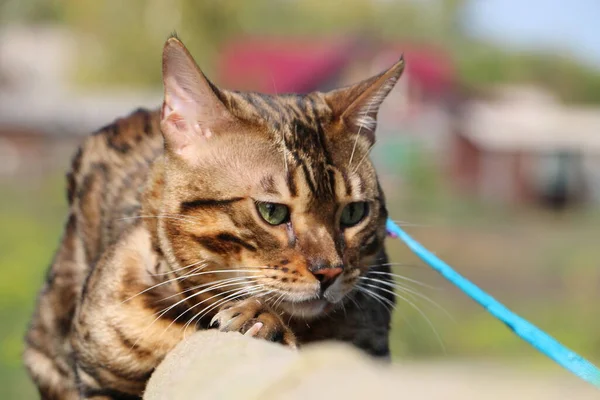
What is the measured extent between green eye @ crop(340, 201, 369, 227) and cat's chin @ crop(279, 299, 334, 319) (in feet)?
0.92

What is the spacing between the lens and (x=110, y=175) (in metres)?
3.55

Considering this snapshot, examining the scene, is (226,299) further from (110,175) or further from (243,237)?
(110,175)

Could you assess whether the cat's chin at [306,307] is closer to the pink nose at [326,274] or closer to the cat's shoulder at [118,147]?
the pink nose at [326,274]

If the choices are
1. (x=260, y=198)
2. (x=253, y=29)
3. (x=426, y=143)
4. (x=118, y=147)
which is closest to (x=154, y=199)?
(x=260, y=198)

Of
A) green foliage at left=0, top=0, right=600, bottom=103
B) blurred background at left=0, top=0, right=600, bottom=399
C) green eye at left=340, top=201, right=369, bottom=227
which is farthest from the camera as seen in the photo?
green foliage at left=0, top=0, right=600, bottom=103

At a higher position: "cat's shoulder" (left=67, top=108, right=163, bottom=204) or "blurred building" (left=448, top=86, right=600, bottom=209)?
"cat's shoulder" (left=67, top=108, right=163, bottom=204)

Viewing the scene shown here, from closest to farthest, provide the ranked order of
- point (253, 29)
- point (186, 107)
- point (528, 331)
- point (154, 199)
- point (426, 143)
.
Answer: point (528, 331)
point (186, 107)
point (154, 199)
point (426, 143)
point (253, 29)

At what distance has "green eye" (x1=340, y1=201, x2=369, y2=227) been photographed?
260cm

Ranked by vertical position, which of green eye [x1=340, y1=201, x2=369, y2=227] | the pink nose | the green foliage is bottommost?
the pink nose

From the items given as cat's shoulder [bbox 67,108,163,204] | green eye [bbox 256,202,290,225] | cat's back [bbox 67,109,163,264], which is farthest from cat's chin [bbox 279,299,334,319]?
cat's shoulder [bbox 67,108,163,204]

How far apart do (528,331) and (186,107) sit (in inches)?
47.5

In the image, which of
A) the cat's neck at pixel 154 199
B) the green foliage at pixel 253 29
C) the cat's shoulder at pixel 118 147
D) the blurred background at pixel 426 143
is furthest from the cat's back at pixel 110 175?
the green foliage at pixel 253 29

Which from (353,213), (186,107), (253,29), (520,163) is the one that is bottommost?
(520,163)

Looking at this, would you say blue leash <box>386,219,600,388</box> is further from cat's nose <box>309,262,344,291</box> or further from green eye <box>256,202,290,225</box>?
green eye <box>256,202,290,225</box>
